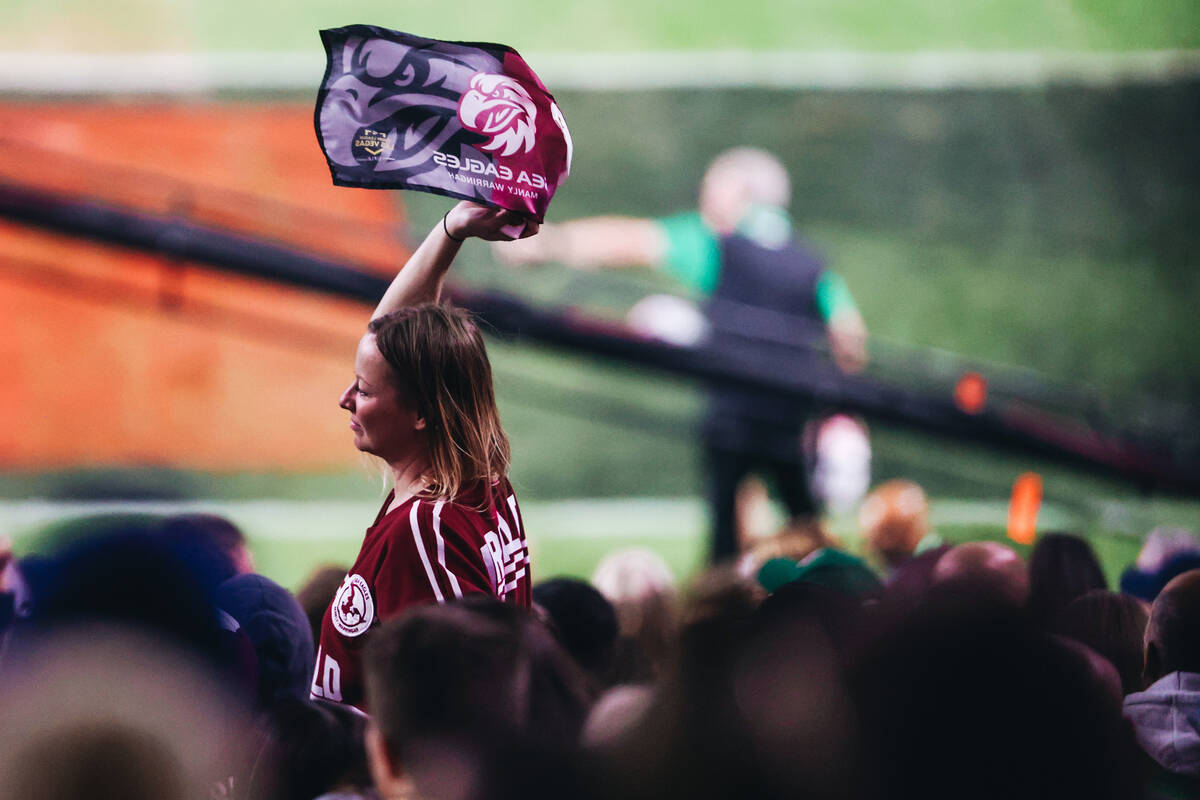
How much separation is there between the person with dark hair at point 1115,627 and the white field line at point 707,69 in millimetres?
7626

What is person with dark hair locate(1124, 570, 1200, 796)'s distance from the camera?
190 cm

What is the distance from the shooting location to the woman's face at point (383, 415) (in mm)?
1972

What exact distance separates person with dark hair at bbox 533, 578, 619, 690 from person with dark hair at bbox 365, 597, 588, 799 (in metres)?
1.01

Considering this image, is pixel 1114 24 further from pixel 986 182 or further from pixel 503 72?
pixel 503 72

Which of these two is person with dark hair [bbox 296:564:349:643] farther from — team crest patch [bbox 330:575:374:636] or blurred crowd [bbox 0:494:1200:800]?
blurred crowd [bbox 0:494:1200:800]

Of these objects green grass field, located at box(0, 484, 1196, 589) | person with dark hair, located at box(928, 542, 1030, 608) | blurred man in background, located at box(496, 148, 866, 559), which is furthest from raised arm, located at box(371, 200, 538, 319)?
green grass field, located at box(0, 484, 1196, 589)

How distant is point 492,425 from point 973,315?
7.95 meters

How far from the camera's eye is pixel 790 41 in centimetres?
986

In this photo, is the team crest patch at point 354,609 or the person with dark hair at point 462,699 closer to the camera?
the person with dark hair at point 462,699

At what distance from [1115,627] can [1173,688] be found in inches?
16.2

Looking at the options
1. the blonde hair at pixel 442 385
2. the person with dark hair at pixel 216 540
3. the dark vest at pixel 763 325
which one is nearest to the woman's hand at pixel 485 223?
the blonde hair at pixel 442 385

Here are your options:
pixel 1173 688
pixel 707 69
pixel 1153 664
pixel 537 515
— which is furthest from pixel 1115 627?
pixel 707 69

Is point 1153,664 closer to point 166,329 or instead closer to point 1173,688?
point 1173,688

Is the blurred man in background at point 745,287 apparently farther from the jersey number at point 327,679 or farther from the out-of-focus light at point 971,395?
the jersey number at point 327,679
